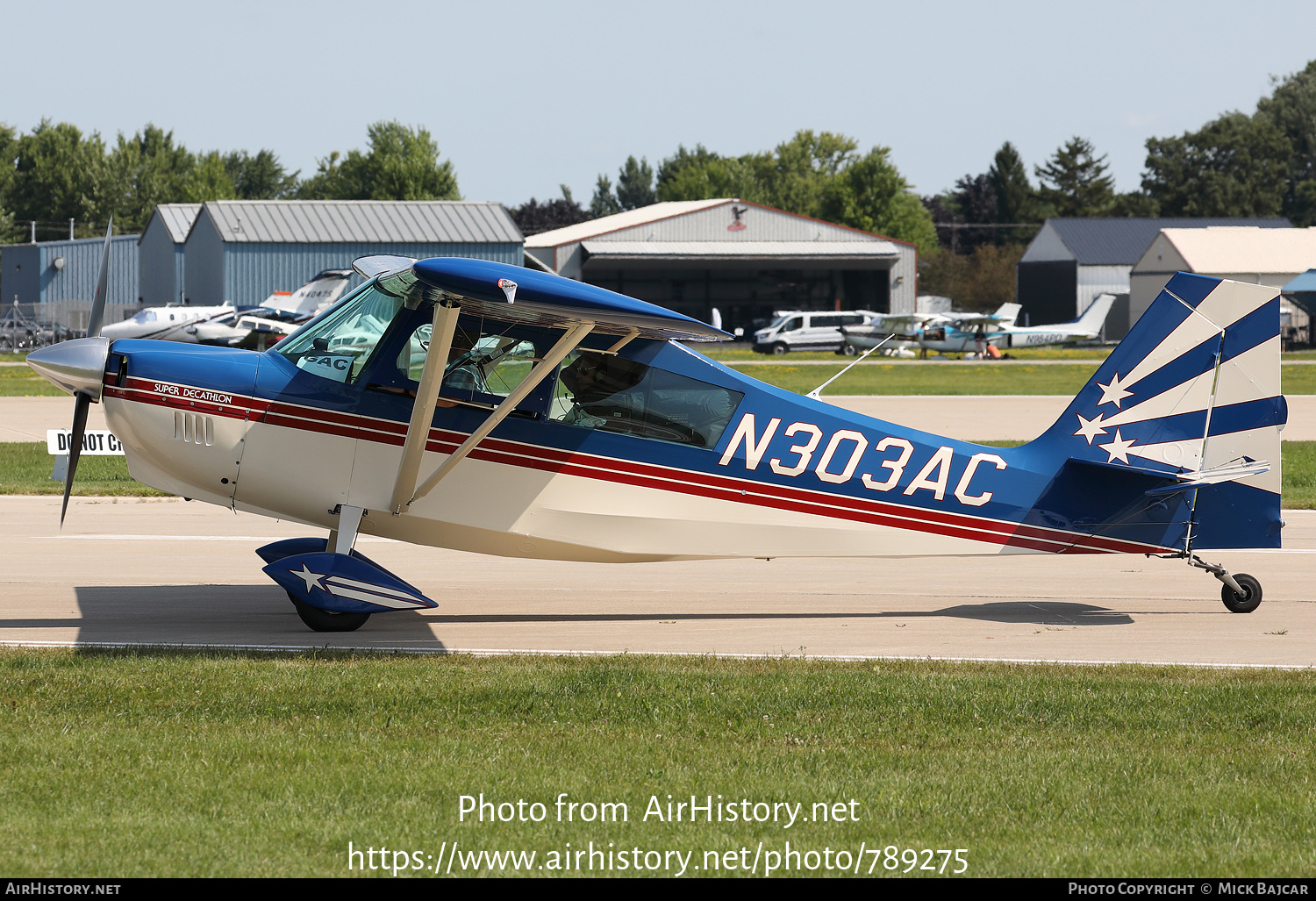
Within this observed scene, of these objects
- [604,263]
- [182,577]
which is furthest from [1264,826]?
[604,263]

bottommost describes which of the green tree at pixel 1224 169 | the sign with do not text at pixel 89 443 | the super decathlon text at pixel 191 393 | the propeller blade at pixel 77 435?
the sign with do not text at pixel 89 443

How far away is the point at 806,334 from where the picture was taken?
6581 cm

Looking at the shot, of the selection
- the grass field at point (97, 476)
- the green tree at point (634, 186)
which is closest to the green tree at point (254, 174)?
the green tree at point (634, 186)

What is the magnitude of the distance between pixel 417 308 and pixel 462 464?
110 cm

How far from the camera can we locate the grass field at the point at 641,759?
4.94 m

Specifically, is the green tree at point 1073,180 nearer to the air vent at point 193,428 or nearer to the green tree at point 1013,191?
the green tree at point 1013,191

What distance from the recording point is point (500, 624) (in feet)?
30.8

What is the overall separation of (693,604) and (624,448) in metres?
1.81

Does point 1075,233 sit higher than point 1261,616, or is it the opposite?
point 1075,233

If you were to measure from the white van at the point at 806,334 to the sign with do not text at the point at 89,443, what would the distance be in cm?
5534

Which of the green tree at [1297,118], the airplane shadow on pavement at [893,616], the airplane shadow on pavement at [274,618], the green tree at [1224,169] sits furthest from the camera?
the green tree at [1297,118]

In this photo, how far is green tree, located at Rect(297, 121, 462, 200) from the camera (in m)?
94.1

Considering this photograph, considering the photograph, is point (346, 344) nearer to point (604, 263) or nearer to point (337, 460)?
point (337, 460)
